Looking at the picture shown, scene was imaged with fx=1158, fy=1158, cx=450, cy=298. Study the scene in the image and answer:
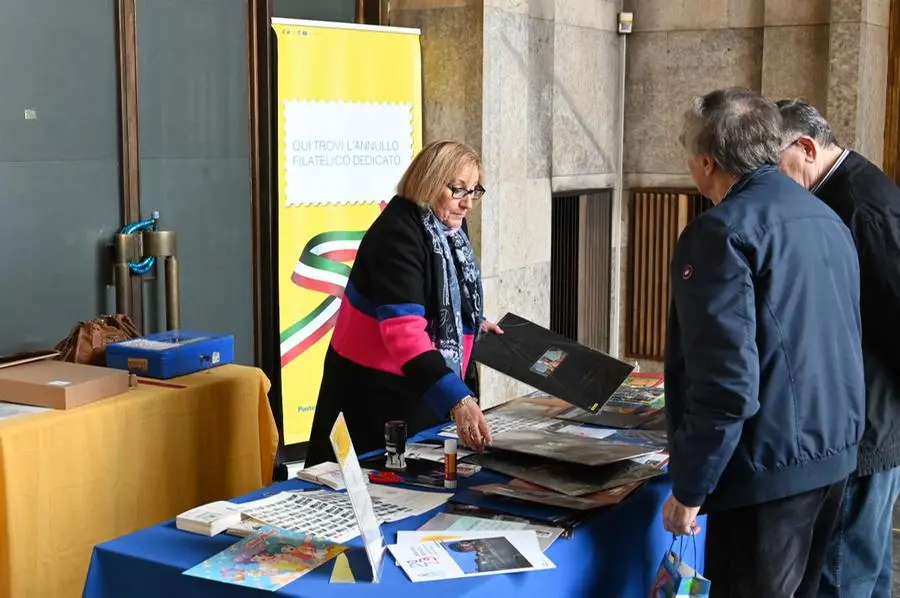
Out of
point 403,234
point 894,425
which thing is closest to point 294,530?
point 403,234

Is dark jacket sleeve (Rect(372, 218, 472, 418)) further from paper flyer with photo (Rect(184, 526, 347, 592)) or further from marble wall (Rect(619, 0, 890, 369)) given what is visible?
marble wall (Rect(619, 0, 890, 369))

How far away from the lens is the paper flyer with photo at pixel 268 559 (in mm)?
2230

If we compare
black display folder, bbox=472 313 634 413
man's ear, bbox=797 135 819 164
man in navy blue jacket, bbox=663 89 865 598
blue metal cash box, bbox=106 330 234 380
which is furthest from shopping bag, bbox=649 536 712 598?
blue metal cash box, bbox=106 330 234 380

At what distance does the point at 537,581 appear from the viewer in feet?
7.65

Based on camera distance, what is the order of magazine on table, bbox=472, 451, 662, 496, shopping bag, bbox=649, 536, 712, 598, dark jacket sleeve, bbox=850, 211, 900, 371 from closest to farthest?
shopping bag, bbox=649, 536, 712, 598 < magazine on table, bbox=472, 451, 662, 496 < dark jacket sleeve, bbox=850, 211, 900, 371

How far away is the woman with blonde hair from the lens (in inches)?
128

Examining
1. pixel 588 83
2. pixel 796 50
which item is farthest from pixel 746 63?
pixel 588 83

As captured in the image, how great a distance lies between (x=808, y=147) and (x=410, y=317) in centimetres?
114

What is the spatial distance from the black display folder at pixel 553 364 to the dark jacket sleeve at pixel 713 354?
2.89ft

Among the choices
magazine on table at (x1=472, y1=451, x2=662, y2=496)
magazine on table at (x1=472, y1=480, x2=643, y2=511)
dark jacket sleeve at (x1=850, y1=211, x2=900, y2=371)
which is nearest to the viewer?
magazine on table at (x1=472, y1=480, x2=643, y2=511)

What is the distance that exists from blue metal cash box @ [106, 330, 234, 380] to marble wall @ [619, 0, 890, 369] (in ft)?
12.5

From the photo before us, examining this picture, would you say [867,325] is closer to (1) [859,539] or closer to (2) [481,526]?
(1) [859,539]

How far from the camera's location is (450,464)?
9.27ft

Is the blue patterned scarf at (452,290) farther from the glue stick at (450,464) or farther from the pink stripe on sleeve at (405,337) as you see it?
the glue stick at (450,464)
